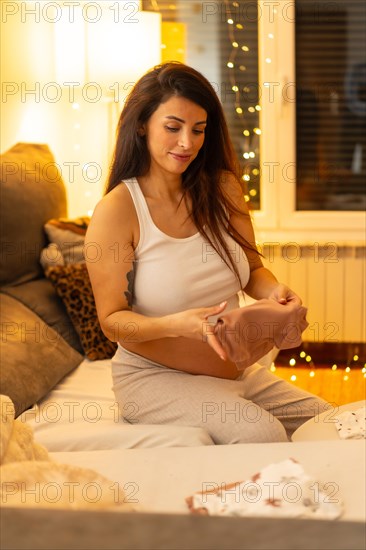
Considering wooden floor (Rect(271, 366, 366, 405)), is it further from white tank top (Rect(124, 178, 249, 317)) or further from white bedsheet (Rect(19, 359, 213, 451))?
white tank top (Rect(124, 178, 249, 317))

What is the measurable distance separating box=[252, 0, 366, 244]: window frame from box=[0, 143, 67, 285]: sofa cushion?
4.08 ft

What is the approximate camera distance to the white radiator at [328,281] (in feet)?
11.8

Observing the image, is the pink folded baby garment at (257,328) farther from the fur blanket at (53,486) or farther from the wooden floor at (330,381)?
the wooden floor at (330,381)


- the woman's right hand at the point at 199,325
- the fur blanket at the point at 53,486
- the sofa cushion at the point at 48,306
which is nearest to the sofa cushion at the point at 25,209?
the sofa cushion at the point at 48,306

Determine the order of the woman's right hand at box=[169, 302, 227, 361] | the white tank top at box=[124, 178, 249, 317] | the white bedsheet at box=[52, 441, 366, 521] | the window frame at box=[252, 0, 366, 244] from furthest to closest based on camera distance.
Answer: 1. the window frame at box=[252, 0, 366, 244]
2. the white tank top at box=[124, 178, 249, 317]
3. the woman's right hand at box=[169, 302, 227, 361]
4. the white bedsheet at box=[52, 441, 366, 521]

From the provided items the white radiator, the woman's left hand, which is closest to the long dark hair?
Answer: the woman's left hand

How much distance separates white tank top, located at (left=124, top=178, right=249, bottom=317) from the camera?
165 centimetres

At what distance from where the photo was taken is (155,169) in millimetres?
1734

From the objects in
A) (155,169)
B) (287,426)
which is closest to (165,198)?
(155,169)

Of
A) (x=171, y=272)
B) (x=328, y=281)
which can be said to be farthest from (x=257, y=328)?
(x=328, y=281)

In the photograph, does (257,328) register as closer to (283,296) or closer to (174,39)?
(283,296)

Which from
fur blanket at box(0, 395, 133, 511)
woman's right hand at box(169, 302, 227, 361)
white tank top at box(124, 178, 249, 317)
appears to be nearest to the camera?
fur blanket at box(0, 395, 133, 511)

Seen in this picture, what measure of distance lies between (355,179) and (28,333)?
2076 mm

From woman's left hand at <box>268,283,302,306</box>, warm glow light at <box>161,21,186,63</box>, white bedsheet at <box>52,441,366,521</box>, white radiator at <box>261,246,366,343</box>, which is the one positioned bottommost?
white radiator at <box>261,246,366,343</box>
